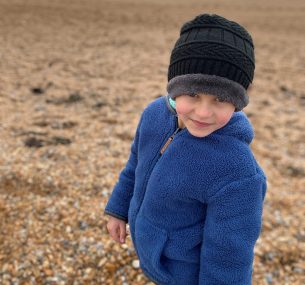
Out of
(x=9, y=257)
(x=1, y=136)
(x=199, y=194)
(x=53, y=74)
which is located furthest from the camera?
(x=53, y=74)

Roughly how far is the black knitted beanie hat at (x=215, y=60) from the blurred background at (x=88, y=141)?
7.44ft

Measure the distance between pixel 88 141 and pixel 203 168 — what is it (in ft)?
13.3

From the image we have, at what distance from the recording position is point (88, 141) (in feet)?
18.4

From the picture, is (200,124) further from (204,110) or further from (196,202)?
(196,202)

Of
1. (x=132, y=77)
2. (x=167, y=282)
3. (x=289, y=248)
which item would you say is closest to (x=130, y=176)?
(x=167, y=282)

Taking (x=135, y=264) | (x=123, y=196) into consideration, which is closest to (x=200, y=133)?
(x=123, y=196)

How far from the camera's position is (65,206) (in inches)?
162

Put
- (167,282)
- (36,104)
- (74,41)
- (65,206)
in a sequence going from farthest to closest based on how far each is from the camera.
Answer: (74,41) → (36,104) → (65,206) → (167,282)

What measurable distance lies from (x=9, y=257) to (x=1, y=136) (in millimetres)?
2549

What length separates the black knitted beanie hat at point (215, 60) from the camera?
1.56 metres

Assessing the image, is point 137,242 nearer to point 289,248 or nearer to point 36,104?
point 289,248

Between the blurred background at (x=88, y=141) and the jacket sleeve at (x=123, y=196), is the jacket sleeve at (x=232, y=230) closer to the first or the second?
the jacket sleeve at (x=123, y=196)

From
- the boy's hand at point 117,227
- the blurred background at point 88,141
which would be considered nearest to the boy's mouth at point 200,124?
the boy's hand at point 117,227

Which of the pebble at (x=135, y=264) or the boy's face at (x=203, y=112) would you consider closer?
the boy's face at (x=203, y=112)
